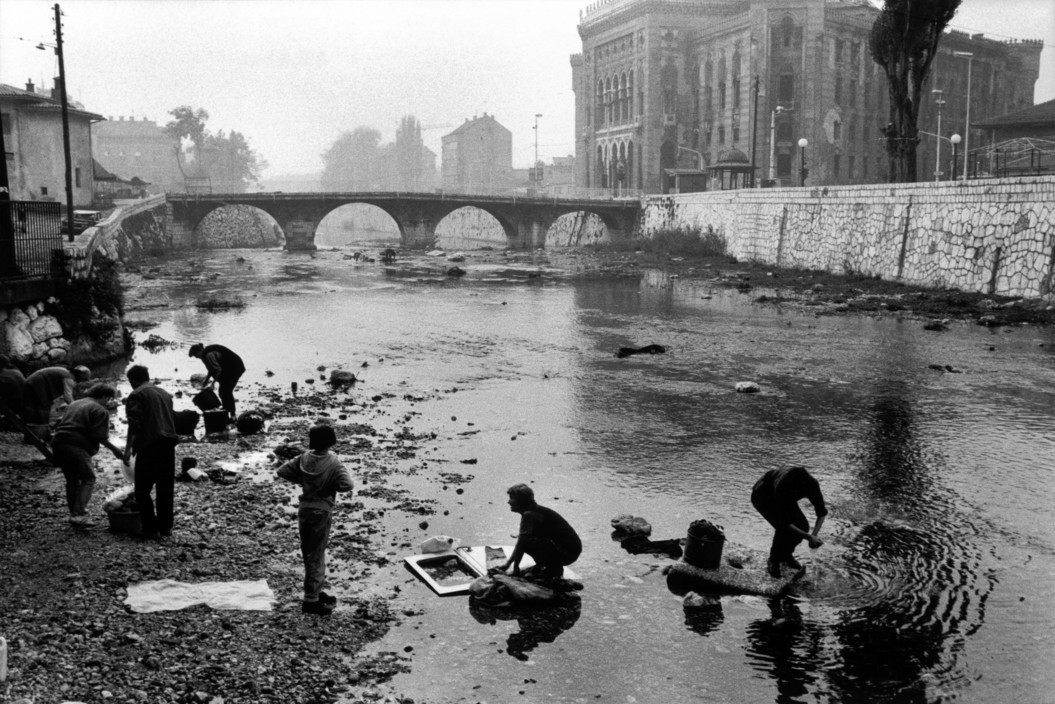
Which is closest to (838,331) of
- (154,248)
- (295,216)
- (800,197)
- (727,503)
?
(727,503)

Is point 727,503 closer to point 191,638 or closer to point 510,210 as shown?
point 191,638

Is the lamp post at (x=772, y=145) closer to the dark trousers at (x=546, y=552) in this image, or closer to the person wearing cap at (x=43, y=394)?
the person wearing cap at (x=43, y=394)

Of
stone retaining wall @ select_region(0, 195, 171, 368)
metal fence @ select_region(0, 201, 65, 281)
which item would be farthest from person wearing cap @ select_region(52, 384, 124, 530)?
metal fence @ select_region(0, 201, 65, 281)

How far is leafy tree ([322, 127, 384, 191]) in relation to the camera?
16825 cm

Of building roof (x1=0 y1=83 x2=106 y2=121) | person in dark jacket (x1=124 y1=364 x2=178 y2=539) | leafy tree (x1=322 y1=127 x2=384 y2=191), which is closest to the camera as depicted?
person in dark jacket (x1=124 y1=364 x2=178 y2=539)

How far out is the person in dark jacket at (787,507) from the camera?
886 centimetres

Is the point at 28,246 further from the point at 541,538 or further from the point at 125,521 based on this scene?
the point at 541,538

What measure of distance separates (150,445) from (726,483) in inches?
273

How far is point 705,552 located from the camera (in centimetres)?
936

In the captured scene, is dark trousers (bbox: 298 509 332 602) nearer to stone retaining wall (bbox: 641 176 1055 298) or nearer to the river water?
the river water

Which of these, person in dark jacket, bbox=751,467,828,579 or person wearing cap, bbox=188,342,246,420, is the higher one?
person wearing cap, bbox=188,342,246,420

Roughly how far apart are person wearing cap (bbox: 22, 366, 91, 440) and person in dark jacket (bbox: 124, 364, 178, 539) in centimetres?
368

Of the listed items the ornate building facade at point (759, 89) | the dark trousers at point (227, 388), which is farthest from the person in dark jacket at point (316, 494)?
the ornate building facade at point (759, 89)

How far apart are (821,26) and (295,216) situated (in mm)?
41164
